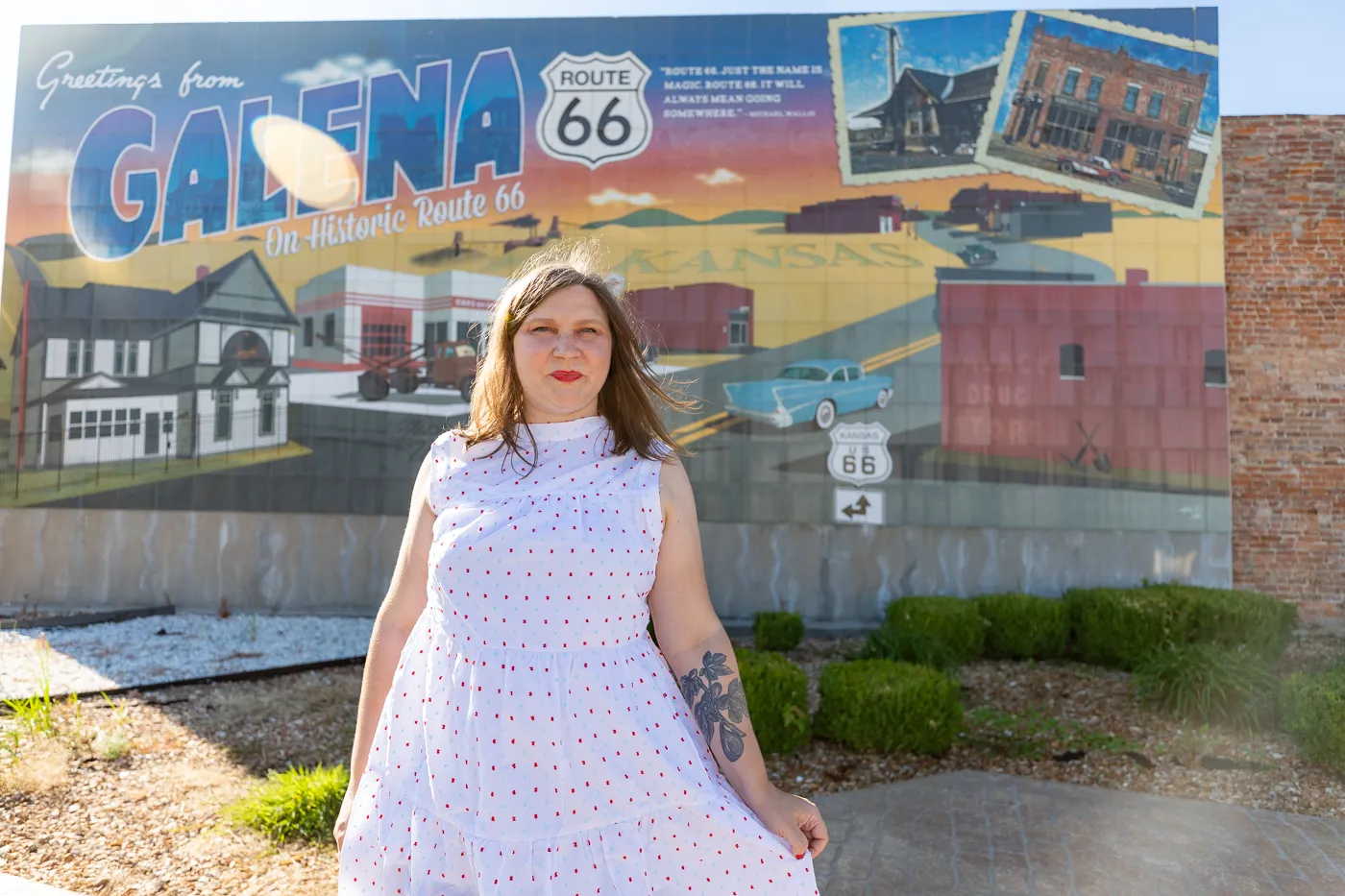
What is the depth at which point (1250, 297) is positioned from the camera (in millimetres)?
8773

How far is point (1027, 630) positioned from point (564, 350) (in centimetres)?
670

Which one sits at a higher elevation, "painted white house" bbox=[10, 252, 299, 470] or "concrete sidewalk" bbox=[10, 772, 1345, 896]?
"painted white house" bbox=[10, 252, 299, 470]

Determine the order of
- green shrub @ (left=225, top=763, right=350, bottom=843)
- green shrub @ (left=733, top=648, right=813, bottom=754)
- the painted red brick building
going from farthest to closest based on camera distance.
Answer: the painted red brick building, green shrub @ (left=733, top=648, right=813, bottom=754), green shrub @ (left=225, top=763, right=350, bottom=843)

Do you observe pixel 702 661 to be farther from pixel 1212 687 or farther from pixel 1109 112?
pixel 1109 112

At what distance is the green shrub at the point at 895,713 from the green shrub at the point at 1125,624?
9.09ft

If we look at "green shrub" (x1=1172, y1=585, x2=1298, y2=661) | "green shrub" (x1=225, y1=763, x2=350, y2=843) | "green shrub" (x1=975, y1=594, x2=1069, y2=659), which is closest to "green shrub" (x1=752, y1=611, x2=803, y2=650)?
"green shrub" (x1=975, y1=594, x2=1069, y2=659)

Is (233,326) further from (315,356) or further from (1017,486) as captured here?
(1017,486)

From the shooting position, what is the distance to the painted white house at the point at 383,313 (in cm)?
889

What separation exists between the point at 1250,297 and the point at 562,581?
32.5 feet

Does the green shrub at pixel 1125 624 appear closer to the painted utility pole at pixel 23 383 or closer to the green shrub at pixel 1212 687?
the green shrub at pixel 1212 687

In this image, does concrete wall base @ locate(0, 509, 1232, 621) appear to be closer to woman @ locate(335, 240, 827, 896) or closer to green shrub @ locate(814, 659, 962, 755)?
green shrub @ locate(814, 659, 962, 755)

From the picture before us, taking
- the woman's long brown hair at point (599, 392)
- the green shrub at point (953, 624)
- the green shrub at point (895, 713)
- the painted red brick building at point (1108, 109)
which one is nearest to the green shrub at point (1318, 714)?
the green shrub at point (895, 713)

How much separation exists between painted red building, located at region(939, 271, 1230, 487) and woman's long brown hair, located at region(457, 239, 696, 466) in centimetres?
734

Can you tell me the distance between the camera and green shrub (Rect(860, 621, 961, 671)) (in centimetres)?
617
